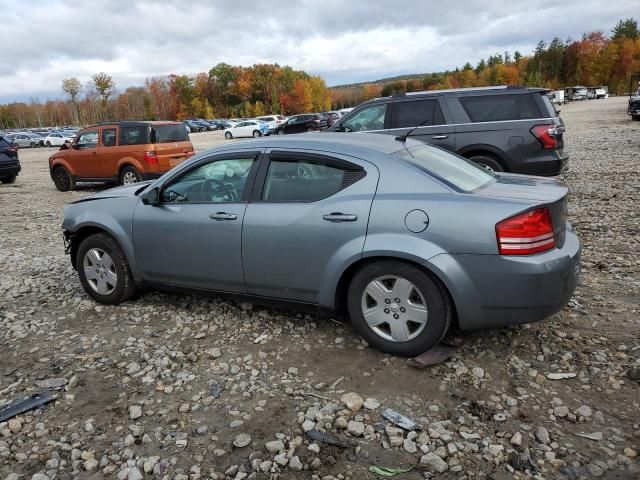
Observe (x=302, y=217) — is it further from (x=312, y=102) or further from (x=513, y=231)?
(x=312, y=102)

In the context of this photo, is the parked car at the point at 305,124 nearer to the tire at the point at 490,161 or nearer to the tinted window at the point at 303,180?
the tire at the point at 490,161

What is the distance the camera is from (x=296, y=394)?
3338 millimetres

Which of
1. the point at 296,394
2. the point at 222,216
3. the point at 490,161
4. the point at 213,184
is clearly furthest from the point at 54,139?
the point at 296,394

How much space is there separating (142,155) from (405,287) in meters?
10.1

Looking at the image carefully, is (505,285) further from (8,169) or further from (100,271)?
(8,169)

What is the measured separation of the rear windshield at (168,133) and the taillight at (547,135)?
846 cm

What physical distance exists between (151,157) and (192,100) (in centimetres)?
11365

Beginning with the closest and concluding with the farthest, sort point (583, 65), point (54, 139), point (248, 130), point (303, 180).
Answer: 1. point (303, 180)
2. point (248, 130)
3. point (54, 139)
4. point (583, 65)

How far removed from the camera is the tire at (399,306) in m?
3.42

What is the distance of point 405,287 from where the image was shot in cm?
347

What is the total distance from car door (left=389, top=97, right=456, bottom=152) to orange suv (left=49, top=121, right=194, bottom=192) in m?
→ 6.03

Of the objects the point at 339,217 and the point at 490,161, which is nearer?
the point at 339,217

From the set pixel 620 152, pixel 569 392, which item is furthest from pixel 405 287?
pixel 620 152

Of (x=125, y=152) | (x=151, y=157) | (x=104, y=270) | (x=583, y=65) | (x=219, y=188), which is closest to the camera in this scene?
(x=219, y=188)
